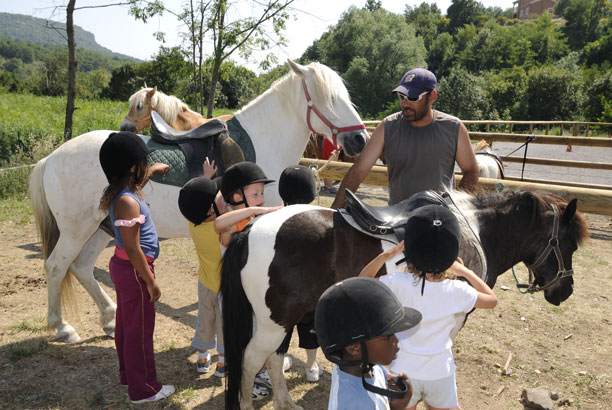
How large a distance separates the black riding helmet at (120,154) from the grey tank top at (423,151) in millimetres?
1589

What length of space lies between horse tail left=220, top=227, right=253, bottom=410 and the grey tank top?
43.8 inches

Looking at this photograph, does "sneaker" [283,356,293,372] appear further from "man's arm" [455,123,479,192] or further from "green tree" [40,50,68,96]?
"green tree" [40,50,68,96]

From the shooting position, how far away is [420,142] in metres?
2.79

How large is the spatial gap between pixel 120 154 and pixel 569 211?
8.55ft

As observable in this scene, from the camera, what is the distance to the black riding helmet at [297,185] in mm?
2977

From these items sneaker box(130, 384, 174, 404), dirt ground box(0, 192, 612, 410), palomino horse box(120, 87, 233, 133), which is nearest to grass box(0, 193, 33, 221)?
dirt ground box(0, 192, 612, 410)

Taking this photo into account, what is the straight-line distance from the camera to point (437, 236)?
1.82 meters

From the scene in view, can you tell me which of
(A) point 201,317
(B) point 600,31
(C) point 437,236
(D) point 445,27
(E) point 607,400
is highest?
(D) point 445,27

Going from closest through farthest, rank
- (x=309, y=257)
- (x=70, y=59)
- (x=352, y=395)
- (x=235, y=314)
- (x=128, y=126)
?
(x=352, y=395), (x=309, y=257), (x=235, y=314), (x=128, y=126), (x=70, y=59)

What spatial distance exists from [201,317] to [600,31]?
74843mm

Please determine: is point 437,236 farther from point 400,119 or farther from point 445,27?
point 445,27

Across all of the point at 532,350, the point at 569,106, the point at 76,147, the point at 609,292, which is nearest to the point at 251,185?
the point at 76,147

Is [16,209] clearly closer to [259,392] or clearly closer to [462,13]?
[259,392]

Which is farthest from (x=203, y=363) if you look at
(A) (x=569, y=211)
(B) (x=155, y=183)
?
(A) (x=569, y=211)
